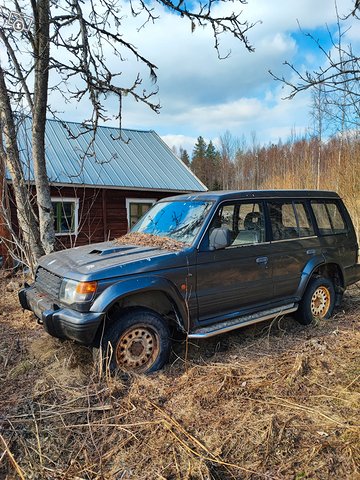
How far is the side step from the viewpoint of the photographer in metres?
4.12

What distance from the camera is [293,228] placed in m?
5.38

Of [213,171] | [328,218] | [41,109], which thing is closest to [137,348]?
[328,218]

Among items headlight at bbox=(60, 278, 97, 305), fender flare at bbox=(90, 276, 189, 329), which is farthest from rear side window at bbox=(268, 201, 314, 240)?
headlight at bbox=(60, 278, 97, 305)

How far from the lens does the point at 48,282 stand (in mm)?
4254

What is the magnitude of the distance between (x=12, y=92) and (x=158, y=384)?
22.6ft

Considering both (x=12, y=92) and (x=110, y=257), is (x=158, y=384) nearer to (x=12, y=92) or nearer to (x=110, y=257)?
(x=110, y=257)

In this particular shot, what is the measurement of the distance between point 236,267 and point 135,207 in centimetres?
1101

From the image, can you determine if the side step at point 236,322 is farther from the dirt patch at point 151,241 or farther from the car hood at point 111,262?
the dirt patch at point 151,241

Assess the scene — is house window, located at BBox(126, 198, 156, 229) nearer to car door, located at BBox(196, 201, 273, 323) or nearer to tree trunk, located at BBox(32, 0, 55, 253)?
tree trunk, located at BBox(32, 0, 55, 253)

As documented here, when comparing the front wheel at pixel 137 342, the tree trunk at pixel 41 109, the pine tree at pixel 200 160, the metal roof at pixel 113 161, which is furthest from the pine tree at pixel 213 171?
the front wheel at pixel 137 342

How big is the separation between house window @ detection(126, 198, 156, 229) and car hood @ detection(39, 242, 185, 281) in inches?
406

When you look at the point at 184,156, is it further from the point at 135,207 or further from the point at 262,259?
the point at 262,259

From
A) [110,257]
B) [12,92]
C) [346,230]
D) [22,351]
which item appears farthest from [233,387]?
[12,92]

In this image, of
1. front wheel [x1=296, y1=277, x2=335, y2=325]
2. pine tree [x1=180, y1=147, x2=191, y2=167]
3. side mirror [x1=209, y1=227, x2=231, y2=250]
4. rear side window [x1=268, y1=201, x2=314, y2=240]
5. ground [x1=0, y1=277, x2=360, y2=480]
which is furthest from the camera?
pine tree [x1=180, y1=147, x2=191, y2=167]
